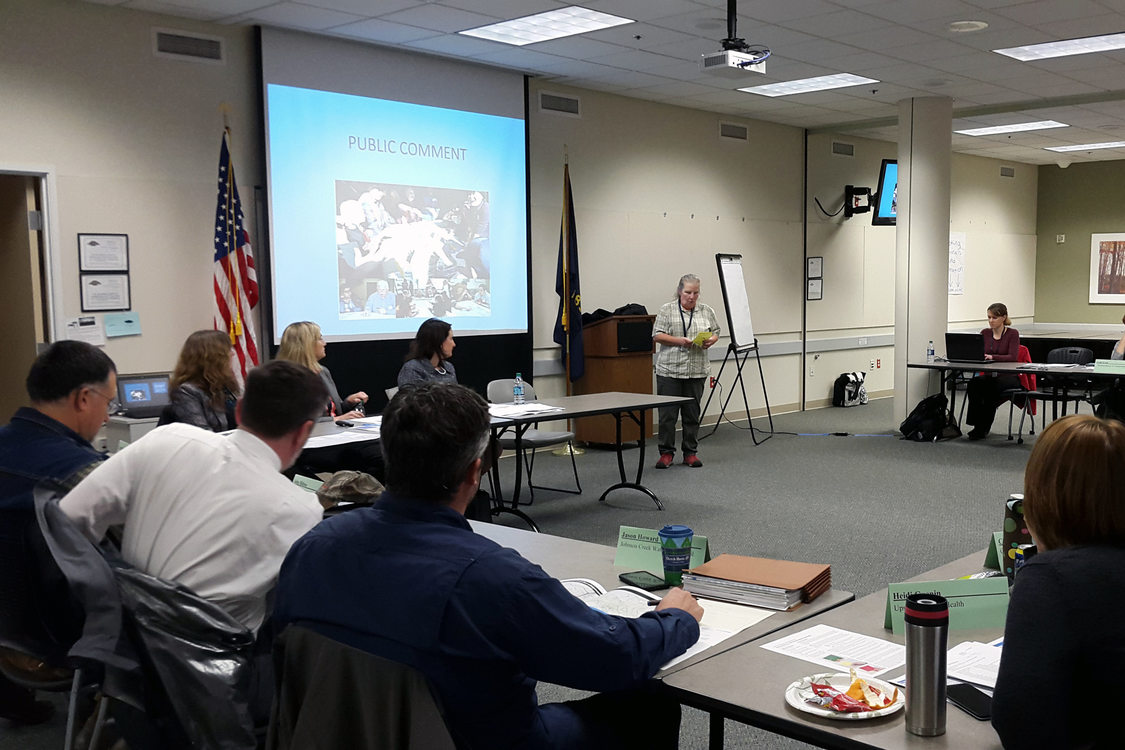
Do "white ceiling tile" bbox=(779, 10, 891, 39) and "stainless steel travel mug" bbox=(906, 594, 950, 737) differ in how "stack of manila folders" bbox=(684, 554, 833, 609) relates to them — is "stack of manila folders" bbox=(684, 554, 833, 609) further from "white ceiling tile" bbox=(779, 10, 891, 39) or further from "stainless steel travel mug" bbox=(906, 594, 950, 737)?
"white ceiling tile" bbox=(779, 10, 891, 39)

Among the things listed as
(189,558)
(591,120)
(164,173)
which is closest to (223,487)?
(189,558)

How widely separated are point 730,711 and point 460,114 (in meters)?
6.59

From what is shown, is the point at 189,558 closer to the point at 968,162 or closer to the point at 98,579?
the point at 98,579

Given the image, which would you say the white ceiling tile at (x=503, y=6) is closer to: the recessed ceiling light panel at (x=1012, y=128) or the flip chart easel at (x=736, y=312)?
the flip chart easel at (x=736, y=312)

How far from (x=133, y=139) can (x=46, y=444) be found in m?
4.09

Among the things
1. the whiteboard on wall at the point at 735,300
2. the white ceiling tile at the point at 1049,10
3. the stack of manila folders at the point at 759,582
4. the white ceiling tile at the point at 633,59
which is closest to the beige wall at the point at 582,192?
the whiteboard on wall at the point at 735,300

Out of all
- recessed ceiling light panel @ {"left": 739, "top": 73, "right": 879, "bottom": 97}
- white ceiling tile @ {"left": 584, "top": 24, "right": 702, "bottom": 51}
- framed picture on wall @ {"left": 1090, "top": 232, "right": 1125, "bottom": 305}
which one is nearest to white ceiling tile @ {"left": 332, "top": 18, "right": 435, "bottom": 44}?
white ceiling tile @ {"left": 584, "top": 24, "right": 702, "bottom": 51}

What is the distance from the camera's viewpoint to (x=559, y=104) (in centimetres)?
852

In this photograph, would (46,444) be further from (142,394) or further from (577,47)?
(577,47)

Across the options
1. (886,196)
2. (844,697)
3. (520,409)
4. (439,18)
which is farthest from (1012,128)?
(844,697)

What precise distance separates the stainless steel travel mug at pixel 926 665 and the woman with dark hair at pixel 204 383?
3.48 metres

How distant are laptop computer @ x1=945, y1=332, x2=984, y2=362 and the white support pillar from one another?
1.62 ft

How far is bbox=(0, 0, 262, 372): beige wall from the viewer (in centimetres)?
555

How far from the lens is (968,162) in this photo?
13.6 m
